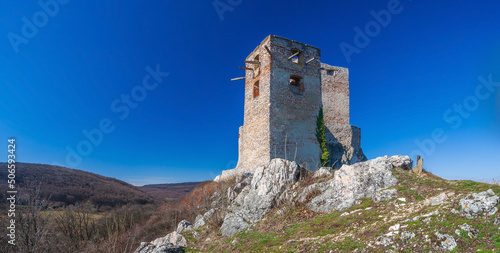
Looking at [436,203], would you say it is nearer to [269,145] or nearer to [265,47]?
[269,145]

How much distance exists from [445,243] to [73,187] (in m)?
40.3

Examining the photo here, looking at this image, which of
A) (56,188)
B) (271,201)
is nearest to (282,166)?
(271,201)

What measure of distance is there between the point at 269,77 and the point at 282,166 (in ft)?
18.6

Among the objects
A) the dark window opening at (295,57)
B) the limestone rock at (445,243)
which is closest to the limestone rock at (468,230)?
the limestone rock at (445,243)

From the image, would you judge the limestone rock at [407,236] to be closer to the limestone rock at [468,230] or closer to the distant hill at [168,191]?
the limestone rock at [468,230]

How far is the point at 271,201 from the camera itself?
10.0 m

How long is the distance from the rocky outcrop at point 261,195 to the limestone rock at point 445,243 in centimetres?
578

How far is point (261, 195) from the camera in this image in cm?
1063

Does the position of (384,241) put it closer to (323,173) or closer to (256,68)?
(323,173)

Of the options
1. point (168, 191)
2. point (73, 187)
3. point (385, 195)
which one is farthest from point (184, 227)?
point (168, 191)

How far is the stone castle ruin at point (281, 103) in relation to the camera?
14.5 m

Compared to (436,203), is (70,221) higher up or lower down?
lower down

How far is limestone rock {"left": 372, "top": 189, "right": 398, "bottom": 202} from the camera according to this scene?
23.8 ft

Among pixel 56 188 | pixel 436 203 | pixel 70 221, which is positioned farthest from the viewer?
pixel 56 188
